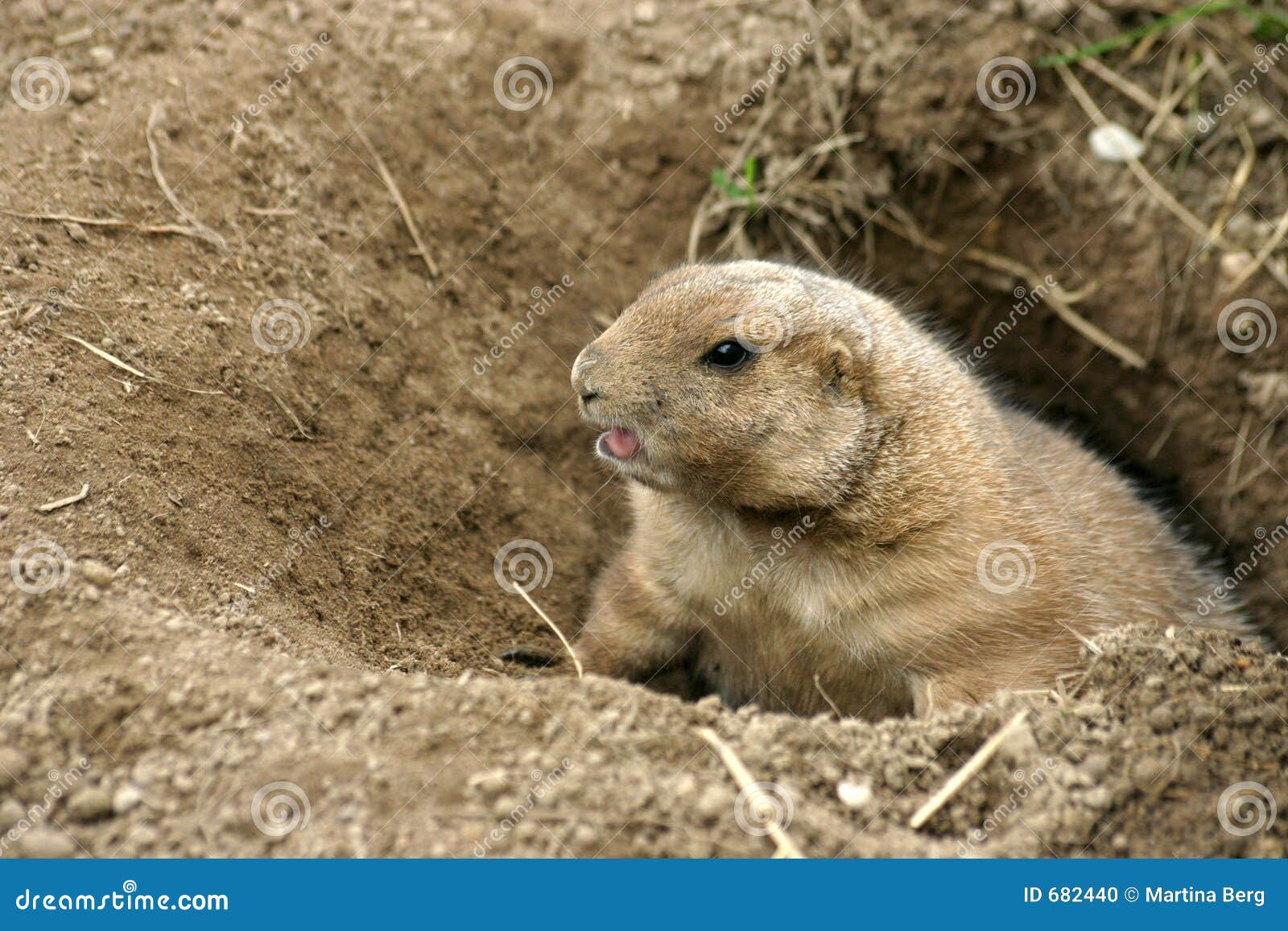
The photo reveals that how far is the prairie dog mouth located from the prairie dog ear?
1.03 meters

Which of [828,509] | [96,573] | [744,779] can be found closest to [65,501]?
[96,573]

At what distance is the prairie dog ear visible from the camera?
5781 millimetres

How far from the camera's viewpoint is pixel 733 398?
5.51 m

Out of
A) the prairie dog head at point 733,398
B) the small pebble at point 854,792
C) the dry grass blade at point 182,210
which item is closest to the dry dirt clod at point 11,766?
the prairie dog head at point 733,398

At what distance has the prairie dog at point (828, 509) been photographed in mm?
5555

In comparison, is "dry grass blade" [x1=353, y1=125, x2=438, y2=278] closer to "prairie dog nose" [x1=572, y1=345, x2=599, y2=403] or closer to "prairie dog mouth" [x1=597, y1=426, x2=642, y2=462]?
"prairie dog nose" [x1=572, y1=345, x2=599, y2=403]

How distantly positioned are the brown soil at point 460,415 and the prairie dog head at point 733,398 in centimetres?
123

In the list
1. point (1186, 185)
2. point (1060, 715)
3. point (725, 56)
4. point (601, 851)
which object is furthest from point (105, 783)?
point (1186, 185)

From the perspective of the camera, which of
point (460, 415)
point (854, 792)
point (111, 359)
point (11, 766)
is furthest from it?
point (460, 415)

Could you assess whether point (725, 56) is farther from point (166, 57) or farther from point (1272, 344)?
point (1272, 344)

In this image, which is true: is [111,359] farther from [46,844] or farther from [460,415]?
[46,844]

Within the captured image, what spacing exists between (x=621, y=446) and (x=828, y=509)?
110 centimetres

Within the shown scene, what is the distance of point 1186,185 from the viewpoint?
8.42m

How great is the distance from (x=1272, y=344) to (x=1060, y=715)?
4.62 meters
